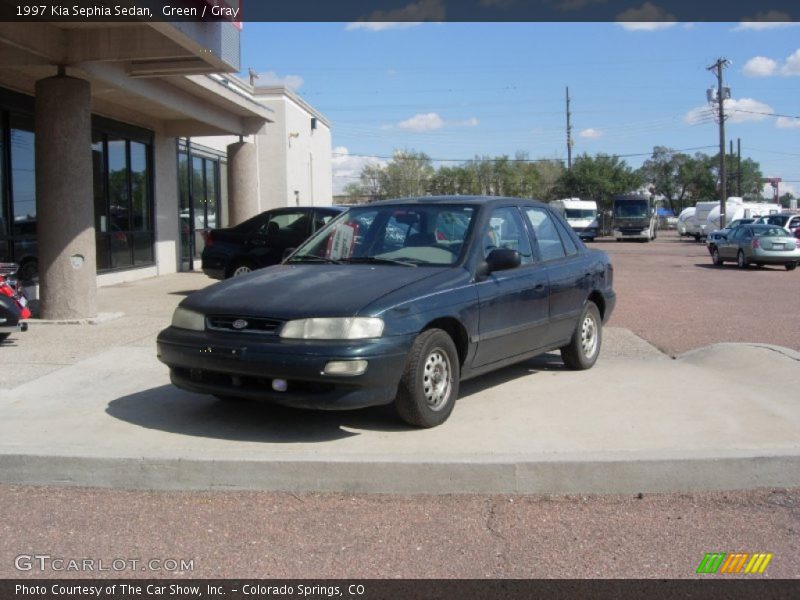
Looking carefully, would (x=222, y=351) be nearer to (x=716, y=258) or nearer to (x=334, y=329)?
(x=334, y=329)

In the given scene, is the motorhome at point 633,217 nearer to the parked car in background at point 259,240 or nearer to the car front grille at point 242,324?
the parked car in background at point 259,240

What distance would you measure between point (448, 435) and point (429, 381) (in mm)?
383

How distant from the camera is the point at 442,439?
5.43m

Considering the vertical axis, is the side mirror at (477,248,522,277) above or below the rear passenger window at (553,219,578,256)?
below

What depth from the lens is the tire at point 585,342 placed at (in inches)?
297

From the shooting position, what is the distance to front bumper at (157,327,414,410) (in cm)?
505

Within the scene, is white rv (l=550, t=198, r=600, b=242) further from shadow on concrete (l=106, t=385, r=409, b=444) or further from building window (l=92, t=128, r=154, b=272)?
shadow on concrete (l=106, t=385, r=409, b=444)

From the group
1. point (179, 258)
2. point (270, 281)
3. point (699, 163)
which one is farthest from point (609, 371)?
point (699, 163)

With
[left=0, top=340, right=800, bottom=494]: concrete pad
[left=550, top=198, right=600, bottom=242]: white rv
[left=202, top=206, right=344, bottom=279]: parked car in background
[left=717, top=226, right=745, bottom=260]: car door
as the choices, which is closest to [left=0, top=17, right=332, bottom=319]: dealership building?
[left=202, top=206, right=344, bottom=279]: parked car in background

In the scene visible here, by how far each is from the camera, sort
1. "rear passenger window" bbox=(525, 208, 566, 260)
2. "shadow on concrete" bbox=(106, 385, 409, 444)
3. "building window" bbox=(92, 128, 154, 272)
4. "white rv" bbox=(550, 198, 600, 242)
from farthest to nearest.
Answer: "white rv" bbox=(550, 198, 600, 242), "building window" bbox=(92, 128, 154, 272), "rear passenger window" bbox=(525, 208, 566, 260), "shadow on concrete" bbox=(106, 385, 409, 444)

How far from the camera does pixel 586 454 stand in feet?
16.6

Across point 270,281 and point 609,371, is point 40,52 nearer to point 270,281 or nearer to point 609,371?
point 270,281

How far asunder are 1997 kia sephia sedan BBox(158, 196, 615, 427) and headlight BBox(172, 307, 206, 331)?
0.04ft

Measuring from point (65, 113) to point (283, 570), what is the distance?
8.27 metres
